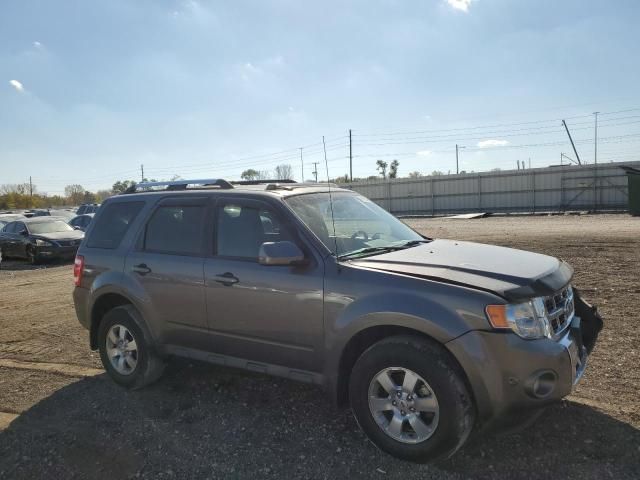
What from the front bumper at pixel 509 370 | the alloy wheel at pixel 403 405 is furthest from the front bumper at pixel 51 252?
A: the front bumper at pixel 509 370

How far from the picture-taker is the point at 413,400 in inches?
126

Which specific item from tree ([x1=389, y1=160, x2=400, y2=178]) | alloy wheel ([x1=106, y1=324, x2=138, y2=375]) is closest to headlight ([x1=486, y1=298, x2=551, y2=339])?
alloy wheel ([x1=106, y1=324, x2=138, y2=375])

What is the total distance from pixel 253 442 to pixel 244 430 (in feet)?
0.71

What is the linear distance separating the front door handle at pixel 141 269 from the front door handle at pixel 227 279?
2.85ft

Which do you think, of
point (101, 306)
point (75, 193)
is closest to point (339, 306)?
point (101, 306)

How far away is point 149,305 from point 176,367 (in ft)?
3.28

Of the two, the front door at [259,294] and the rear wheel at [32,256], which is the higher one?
the front door at [259,294]

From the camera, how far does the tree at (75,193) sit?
321 feet

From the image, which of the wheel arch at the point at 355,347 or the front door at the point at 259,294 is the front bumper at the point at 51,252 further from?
the wheel arch at the point at 355,347

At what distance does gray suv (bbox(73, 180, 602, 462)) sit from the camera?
303 centimetres

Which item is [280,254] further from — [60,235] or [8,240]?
[8,240]

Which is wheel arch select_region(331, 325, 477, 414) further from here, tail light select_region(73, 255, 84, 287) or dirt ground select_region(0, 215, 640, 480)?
tail light select_region(73, 255, 84, 287)

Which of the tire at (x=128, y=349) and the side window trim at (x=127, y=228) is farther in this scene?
the side window trim at (x=127, y=228)

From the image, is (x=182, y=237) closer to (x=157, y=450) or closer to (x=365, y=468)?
(x=157, y=450)
